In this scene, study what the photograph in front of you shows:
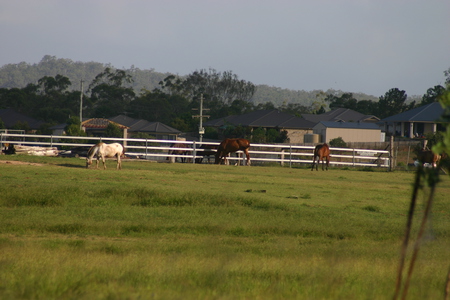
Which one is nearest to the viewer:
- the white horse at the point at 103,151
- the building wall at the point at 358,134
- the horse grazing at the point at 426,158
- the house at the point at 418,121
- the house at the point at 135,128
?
the horse grazing at the point at 426,158

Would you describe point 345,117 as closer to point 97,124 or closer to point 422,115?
point 422,115

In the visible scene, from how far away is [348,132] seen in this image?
63.1 m

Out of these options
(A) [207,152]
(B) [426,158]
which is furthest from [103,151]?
(B) [426,158]

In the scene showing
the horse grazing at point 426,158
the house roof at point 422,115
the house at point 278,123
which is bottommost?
the horse grazing at point 426,158

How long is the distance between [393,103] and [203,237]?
255ft

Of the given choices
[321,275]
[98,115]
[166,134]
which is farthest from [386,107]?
[321,275]

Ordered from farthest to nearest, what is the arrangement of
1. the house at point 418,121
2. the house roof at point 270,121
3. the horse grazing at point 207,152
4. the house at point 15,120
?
the house at point 15,120
the house roof at point 270,121
the house at point 418,121
the horse grazing at point 207,152

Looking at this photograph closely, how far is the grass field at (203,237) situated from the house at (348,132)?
42.9 metres

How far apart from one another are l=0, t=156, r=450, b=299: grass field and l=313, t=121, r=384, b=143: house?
42933 millimetres

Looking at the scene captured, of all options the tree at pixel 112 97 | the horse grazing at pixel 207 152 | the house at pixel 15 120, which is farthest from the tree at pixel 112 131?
the horse grazing at pixel 207 152

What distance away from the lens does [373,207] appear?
1376 cm

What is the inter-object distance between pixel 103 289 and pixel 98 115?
87285 mm

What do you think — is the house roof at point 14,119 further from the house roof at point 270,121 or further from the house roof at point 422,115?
the house roof at point 422,115

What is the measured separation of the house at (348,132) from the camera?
61.8 meters
